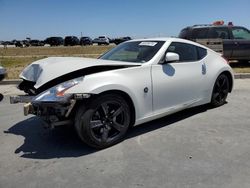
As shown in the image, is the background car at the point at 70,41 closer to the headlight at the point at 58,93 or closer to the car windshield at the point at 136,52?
the car windshield at the point at 136,52

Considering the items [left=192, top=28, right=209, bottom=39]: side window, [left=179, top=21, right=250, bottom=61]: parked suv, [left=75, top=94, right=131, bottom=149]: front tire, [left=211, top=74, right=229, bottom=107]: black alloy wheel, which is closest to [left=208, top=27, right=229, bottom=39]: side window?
[left=179, top=21, right=250, bottom=61]: parked suv

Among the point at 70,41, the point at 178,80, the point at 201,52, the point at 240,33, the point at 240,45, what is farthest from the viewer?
the point at 70,41

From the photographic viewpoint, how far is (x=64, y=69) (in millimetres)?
4375

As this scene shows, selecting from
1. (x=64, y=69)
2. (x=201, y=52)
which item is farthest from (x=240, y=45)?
(x=64, y=69)

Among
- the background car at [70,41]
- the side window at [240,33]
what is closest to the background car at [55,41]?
the background car at [70,41]

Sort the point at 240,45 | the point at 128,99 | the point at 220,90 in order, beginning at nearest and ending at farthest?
1. the point at 128,99
2. the point at 220,90
3. the point at 240,45

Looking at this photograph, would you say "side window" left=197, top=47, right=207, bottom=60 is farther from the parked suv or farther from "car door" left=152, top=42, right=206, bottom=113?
the parked suv

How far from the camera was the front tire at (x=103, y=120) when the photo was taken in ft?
13.8

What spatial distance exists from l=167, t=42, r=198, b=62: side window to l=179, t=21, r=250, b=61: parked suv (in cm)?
742

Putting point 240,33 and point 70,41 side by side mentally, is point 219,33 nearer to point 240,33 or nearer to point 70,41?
point 240,33

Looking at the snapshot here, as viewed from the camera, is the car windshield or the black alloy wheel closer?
the car windshield

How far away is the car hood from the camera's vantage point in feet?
14.2

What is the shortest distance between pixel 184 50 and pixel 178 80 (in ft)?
2.57

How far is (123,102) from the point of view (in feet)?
14.9
